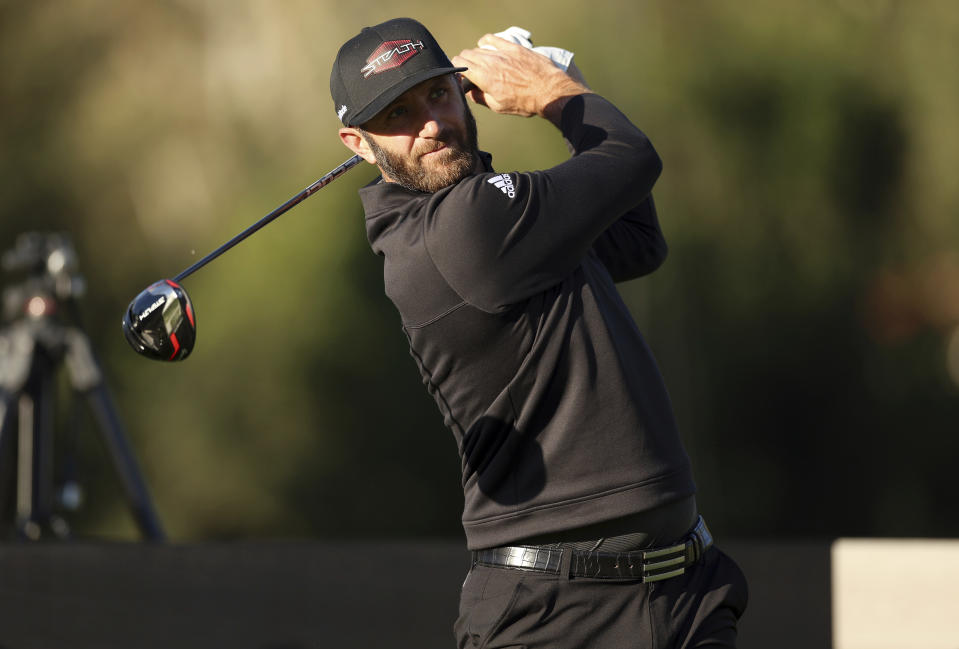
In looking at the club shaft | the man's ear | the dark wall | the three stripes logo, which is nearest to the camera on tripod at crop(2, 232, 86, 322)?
the dark wall

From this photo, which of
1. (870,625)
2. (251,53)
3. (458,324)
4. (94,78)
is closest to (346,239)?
(251,53)

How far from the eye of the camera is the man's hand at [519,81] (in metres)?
1.68

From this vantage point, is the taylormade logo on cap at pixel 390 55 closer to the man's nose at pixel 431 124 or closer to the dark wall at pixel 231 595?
the man's nose at pixel 431 124

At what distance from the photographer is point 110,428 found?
377 cm

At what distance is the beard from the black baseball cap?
3.2 inches

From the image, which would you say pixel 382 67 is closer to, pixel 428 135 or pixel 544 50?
pixel 428 135

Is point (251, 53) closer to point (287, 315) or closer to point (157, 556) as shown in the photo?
point (287, 315)

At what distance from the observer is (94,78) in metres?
A: 4.82

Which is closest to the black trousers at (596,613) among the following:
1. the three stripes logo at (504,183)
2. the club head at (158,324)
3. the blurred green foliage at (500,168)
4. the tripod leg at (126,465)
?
the three stripes logo at (504,183)

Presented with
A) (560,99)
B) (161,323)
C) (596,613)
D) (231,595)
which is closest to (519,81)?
(560,99)

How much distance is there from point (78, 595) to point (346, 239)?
2021 mm

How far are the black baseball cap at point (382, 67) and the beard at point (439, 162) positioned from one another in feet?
0.26

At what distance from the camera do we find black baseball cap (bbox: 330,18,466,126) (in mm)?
1573

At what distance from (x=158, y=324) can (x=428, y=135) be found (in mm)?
488
